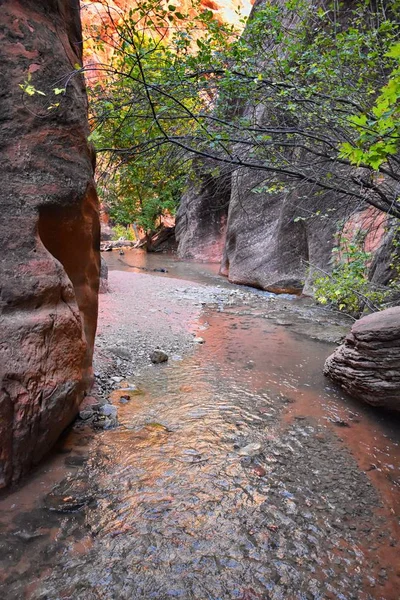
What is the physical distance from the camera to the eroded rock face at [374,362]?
4.38 m

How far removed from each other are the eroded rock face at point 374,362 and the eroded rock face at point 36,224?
3497mm

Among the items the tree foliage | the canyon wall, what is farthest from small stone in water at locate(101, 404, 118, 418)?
the canyon wall

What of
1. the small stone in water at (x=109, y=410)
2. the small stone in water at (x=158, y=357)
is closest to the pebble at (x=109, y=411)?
the small stone in water at (x=109, y=410)

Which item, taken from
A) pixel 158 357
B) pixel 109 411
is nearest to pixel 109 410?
pixel 109 411

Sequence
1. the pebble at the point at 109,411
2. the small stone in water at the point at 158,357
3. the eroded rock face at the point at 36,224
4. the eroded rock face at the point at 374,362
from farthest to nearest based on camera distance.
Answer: the small stone in water at the point at 158,357 → the eroded rock face at the point at 374,362 → the pebble at the point at 109,411 → the eroded rock face at the point at 36,224

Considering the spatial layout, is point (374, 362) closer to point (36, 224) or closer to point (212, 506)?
point (212, 506)

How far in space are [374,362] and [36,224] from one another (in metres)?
4.13

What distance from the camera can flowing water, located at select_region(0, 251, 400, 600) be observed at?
7.22 feet

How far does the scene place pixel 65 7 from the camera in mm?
3744

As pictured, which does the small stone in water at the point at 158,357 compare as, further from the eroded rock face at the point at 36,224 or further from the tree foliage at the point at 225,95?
the tree foliage at the point at 225,95

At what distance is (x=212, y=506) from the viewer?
9.26ft

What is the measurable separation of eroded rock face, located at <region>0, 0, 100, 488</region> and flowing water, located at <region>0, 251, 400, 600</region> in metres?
0.50

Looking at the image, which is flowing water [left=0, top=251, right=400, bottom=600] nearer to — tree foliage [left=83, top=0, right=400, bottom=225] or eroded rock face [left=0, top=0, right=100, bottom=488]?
eroded rock face [left=0, top=0, right=100, bottom=488]

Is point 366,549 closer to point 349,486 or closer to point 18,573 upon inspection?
point 349,486
